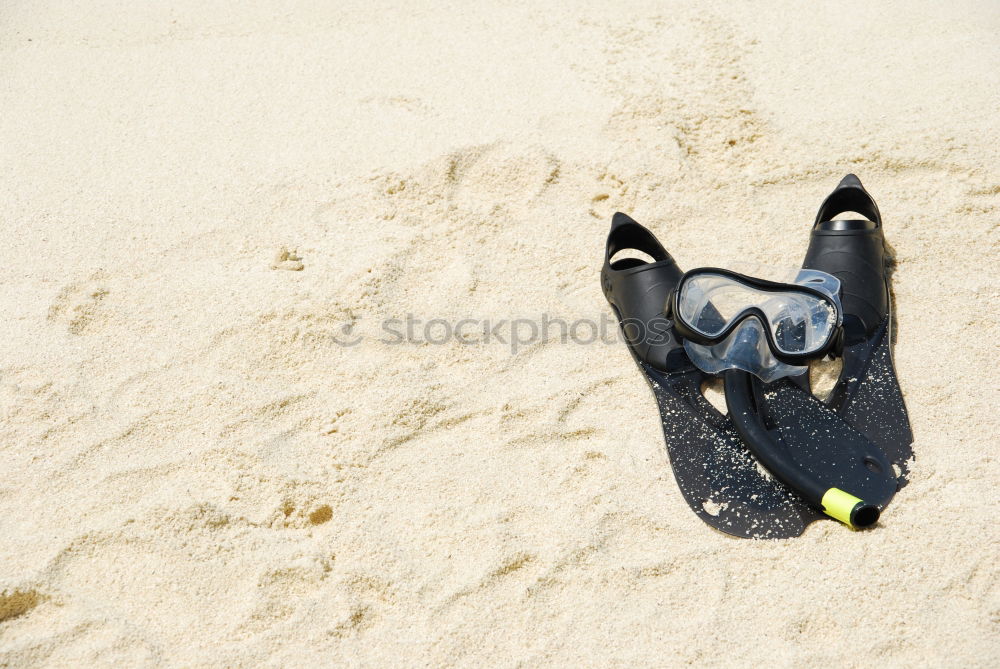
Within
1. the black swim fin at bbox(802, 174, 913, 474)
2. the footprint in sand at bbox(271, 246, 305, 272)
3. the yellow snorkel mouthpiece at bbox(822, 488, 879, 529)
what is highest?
the footprint in sand at bbox(271, 246, 305, 272)

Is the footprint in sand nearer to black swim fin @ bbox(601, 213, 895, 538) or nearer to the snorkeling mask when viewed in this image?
black swim fin @ bbox(601, 213, 895, 538)

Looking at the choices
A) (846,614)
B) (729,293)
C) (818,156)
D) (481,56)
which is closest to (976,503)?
(846,614)

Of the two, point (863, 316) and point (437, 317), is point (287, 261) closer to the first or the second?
point (437, 317)

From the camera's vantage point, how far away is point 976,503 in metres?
1.78

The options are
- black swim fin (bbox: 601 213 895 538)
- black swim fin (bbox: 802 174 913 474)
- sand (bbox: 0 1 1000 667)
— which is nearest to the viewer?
sand (bbox: 0 1 1000 667)

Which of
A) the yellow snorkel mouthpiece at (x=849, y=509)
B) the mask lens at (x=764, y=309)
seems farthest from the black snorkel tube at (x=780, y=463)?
the mask lens at (x=764, y=309)

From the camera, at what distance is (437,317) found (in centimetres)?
228

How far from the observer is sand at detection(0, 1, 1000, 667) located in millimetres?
1687

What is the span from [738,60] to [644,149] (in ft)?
2.34

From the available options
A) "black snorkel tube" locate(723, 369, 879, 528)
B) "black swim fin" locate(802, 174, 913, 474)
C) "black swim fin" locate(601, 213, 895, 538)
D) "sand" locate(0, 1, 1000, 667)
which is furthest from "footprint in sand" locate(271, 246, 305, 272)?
"black swim fin" locate(802, 174, 913, 474)

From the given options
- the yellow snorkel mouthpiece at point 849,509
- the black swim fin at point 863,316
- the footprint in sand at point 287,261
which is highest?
the footprint in sand at point 287,261

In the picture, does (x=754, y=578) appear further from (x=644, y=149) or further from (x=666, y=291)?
(x=644, y=149)

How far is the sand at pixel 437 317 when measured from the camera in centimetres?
169

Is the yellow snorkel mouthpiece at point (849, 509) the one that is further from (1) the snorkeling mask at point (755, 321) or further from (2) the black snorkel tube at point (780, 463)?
(1) the snorkeling mask at point (755, 321)
